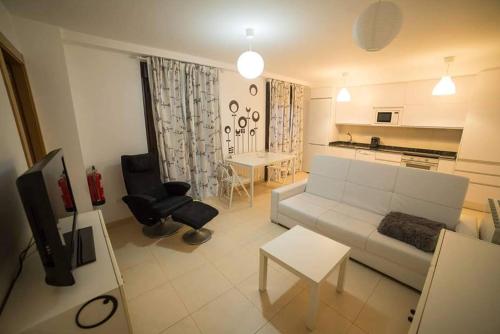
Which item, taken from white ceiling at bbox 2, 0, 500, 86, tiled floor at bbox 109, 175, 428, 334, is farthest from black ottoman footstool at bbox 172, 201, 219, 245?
white ceiling at bbox 2, 0, 500, 86

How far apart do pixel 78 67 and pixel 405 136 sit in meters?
5.78

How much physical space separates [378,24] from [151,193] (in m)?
2.96

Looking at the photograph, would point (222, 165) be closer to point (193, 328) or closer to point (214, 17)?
point (214, 17)

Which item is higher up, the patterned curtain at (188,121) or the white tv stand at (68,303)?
the patterned curtain at (188,121)

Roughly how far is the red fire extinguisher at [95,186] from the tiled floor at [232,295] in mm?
562

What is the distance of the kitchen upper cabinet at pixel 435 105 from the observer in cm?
341

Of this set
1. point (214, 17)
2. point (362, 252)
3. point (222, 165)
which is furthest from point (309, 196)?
point (214, 17)

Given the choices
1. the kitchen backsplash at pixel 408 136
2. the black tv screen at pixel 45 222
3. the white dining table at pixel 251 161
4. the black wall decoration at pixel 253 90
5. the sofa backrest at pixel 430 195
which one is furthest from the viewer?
the black wall decoration at pixel 253 90

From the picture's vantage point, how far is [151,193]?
2828 mm

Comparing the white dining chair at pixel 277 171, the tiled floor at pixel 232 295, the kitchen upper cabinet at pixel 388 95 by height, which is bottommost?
the tiled floor at pixel 232 295

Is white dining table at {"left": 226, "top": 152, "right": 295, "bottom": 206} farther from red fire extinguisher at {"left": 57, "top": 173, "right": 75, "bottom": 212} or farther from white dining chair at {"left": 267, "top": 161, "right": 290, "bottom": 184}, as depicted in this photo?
red fire extinguisher at {"left": 57, "top": 173, "right": 75, "bottom": 212}

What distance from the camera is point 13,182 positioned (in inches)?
51.7

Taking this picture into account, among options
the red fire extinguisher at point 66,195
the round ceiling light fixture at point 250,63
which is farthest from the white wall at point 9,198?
the round ceiling light fixture at point 250,63

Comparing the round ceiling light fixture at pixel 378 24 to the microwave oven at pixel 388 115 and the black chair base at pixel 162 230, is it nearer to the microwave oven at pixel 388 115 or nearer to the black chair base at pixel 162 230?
the black chair base at pixel 162 230
